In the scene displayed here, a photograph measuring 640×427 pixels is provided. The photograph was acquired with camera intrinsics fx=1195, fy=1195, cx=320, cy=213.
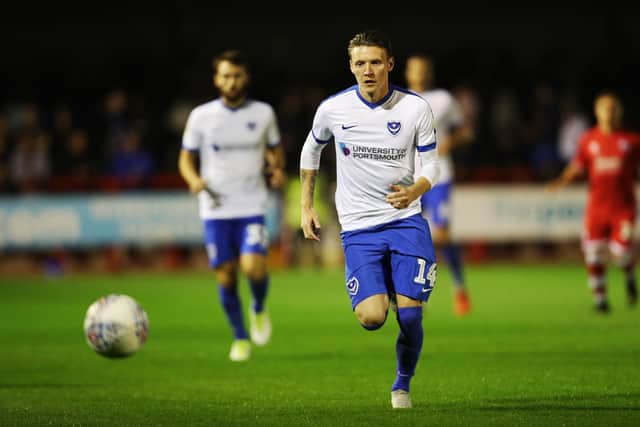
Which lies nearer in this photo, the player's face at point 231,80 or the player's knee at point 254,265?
the player's face at point 231,80

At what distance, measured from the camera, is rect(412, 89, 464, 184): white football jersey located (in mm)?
13445

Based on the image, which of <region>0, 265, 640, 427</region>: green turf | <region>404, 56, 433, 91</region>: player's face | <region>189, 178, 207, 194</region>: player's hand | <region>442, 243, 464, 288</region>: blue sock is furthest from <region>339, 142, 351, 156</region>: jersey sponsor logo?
<region>442, 243, 464, 288</region>: blue sock

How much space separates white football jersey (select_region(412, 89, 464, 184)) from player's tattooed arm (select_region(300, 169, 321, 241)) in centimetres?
574

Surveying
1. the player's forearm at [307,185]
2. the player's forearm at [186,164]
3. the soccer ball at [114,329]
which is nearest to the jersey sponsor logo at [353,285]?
the player's forearm at [307,185]

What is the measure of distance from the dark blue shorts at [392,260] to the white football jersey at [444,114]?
5876 mm

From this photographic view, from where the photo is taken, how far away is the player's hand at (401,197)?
23.0 ft

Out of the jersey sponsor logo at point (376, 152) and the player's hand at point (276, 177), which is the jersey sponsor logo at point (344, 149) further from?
the player's hand at point (276, 177)

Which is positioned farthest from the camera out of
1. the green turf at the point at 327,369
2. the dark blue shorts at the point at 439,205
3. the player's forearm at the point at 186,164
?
the dark blue shorts at the point at 439,205

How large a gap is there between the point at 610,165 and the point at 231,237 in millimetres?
5456

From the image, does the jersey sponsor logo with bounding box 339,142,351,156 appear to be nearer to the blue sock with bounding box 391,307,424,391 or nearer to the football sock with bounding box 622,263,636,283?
the blue sock with bounding box 391,307,424,391

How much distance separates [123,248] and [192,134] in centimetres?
1142

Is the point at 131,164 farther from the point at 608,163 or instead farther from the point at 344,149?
the point at 344,149

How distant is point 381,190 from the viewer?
25.0 ft

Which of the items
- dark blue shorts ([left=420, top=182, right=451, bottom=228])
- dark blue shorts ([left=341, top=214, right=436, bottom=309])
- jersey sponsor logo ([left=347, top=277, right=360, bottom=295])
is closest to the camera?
dark blue shorts ([left=341, top=214, right=436, bottom=309])
